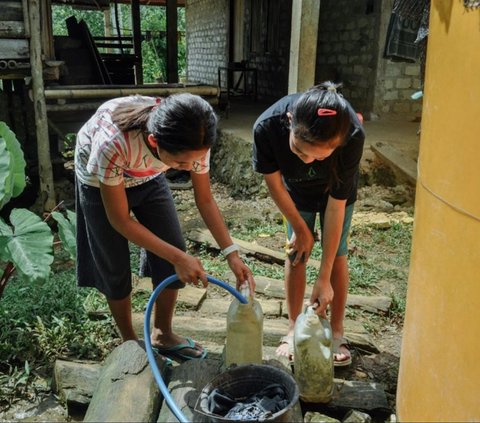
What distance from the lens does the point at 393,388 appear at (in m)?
2.74

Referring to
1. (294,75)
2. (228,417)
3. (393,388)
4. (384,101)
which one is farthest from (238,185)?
(228,417)

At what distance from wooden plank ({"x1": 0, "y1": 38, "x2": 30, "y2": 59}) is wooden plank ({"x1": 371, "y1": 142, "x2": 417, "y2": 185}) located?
445 centimetres

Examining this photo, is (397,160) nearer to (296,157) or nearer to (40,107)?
(296,157)

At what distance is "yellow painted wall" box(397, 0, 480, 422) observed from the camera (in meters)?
1.64

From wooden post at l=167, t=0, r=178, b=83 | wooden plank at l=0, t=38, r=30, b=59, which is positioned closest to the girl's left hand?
wooden plank at l=0, t=38, r=30, b=59

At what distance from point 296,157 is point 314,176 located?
14 centimetres

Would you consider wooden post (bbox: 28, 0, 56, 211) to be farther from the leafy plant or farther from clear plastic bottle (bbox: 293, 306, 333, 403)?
clear plastic bottle (bbox: 293, 306, 333, 403)

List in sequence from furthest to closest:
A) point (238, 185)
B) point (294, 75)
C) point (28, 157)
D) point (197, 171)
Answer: point (28, 157) < point (238, 185) < point (294, 75) < point (197, 171)

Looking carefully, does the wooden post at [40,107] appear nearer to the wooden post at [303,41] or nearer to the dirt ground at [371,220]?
the dirt ground at [371,220]

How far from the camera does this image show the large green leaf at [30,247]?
2936 millimetres

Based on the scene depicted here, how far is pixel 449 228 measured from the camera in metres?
1.77

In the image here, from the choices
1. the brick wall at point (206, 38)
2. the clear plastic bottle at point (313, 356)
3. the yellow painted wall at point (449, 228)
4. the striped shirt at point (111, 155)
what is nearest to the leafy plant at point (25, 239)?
the striped shirt at point (111, 155)

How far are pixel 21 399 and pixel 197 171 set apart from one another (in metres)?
1.62

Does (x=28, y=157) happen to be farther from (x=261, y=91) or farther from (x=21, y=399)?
(x=261, y=91)
